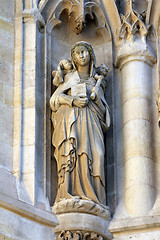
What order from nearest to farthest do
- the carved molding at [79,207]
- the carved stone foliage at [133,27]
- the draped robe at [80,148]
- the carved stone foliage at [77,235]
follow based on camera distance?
the carved stone foliage at [77,235]
the carved molding at [79,207]
the draped robe at [80,148]
the carved stone foliage at [133,27]

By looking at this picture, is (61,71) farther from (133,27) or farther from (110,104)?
(133,27)

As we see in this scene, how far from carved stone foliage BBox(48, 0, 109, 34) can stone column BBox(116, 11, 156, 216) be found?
346mm

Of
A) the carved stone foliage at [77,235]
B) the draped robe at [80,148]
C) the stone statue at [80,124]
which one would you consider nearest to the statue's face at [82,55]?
the stone statue at [80,124]

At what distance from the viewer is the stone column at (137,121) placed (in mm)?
12156

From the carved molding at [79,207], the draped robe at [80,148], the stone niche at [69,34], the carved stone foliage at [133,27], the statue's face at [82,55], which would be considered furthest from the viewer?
the carved stone foliage at [133,27]

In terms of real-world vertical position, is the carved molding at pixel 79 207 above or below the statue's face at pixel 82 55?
→ below

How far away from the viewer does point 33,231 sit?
11758 mm

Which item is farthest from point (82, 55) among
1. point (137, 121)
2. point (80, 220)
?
point (80, 220)

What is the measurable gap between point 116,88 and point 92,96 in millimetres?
585

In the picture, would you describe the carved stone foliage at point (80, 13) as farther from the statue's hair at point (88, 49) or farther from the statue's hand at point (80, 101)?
the statue's hand at point (80, 101)

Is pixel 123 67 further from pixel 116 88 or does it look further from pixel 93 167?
pixel 93 167

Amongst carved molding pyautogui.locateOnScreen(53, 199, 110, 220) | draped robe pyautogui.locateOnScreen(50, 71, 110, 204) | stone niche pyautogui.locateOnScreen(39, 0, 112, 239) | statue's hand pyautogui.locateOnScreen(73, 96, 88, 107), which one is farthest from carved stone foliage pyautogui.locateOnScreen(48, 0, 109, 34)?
carved molding pyautogui.locateOnScreen(53, 199, 110, 220)

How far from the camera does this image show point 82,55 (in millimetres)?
12648

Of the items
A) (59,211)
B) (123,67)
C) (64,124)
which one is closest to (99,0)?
(123,67)
